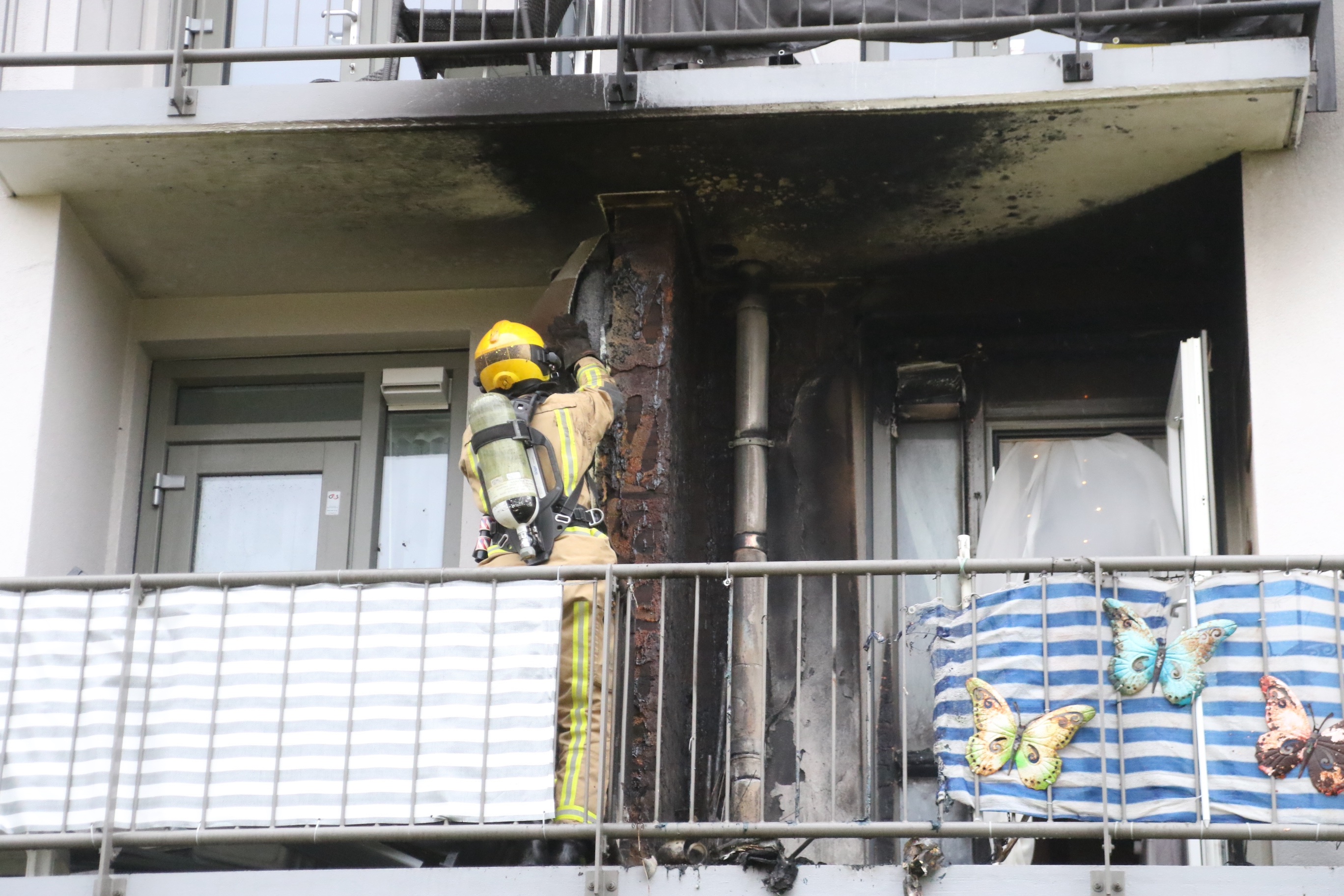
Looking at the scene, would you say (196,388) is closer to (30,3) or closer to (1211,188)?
(30,3)

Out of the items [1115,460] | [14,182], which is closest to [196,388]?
[14,182]

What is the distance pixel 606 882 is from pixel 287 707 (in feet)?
4.40

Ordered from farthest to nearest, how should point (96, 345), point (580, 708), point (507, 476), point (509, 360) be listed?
point (96, 345) < point (509, 360) < point (507, 476) < point (580, 708)

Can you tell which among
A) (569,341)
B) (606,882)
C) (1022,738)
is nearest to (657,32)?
(569,341)

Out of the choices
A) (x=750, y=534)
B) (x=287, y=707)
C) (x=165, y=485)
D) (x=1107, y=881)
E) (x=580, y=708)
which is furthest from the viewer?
(x=165, y=485)

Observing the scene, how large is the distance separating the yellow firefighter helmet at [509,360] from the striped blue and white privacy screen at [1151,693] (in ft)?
7.07

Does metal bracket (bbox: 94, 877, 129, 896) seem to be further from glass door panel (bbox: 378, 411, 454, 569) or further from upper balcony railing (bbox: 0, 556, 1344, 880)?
glass door panel (bbox: 378, 411, 454, 569)

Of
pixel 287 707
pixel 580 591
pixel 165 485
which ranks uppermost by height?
pixel 165 485

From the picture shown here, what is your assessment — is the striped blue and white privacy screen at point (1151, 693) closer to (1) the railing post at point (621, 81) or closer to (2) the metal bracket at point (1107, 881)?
(2) the metal bracket at point (1107, 881)

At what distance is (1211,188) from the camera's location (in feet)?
25.8

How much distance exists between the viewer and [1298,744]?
593 centimetres

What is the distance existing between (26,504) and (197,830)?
2.22m

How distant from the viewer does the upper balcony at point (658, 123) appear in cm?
720

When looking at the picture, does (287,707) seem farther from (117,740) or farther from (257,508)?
(257,508)
